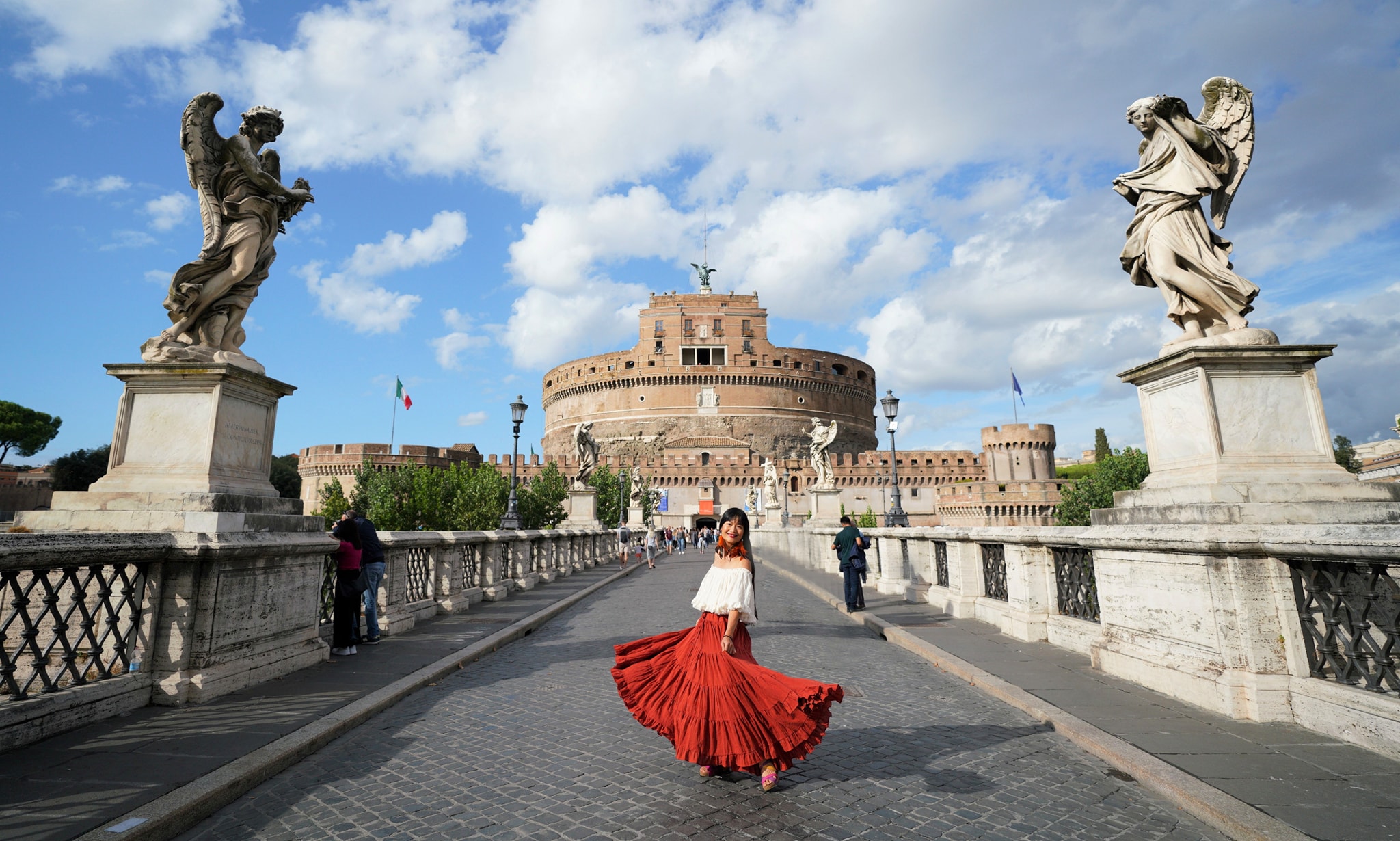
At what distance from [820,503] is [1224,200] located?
61.4 feet

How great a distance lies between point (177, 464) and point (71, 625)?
4.42ft

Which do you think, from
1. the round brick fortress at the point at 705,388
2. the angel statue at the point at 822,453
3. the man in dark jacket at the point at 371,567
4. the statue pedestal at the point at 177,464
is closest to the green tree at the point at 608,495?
the round brick fortress at the point at 705,388

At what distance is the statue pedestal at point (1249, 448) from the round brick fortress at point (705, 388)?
69.5 metres

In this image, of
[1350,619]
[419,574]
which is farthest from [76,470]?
[1350,619]

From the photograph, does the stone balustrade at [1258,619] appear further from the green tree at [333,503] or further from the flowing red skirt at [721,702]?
the green tree at [333,503]

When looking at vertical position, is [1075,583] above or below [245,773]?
above

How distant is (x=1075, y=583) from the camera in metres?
6.65

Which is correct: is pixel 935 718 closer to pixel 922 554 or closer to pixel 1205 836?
pixel 1205 836

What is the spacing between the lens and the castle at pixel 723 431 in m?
66.4

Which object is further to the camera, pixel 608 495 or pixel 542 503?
pixel 608 495

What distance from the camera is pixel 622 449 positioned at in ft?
254

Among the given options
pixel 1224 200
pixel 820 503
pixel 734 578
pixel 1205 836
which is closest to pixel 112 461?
pixel 734 578

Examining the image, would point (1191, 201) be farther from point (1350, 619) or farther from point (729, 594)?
point (729, 594)

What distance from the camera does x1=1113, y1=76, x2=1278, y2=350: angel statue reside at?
5105mm
